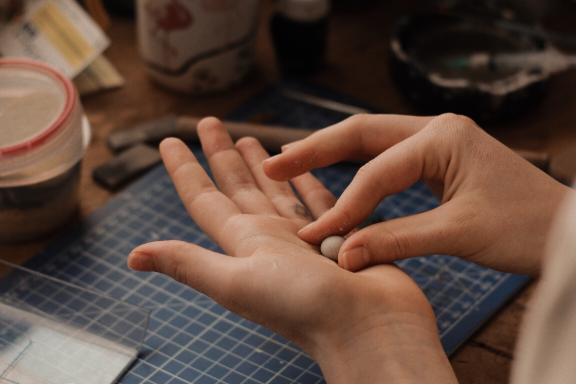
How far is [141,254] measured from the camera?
72 centimetres

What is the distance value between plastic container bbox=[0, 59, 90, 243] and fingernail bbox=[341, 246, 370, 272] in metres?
0.35

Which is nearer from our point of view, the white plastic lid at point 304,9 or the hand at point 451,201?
the hand at point 451,201

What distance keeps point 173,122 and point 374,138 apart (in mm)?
344

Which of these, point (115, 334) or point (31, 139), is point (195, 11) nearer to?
point (31, 139)

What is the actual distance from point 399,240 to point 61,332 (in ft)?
1.16

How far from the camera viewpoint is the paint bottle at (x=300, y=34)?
1176 mm

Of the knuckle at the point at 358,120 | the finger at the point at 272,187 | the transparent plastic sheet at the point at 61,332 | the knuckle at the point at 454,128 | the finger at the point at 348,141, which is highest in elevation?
the knuckle at the point at 454,128

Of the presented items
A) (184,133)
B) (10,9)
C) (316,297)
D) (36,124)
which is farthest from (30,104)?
(316,297)

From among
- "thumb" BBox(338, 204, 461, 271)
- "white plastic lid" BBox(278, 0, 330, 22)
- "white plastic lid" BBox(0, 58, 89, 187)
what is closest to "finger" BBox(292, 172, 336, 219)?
"thumb" BBox(338, 204, 461, 271)

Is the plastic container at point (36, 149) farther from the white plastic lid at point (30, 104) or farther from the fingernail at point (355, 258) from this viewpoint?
the fingernail at point (355, 258)

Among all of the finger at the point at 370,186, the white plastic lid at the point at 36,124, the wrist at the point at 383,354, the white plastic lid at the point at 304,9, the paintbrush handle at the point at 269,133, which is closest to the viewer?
the wrist at the point at 383,354

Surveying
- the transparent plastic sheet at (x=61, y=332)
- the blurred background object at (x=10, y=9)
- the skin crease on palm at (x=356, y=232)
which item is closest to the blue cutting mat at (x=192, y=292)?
the transparent plastic sheet at (x=61, y=332)

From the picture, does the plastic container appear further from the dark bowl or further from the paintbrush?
the dark bowl

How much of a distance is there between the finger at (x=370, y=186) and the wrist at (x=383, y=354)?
11 cm
